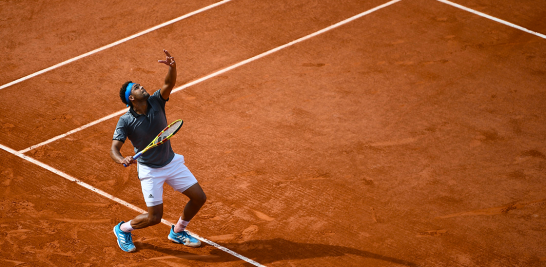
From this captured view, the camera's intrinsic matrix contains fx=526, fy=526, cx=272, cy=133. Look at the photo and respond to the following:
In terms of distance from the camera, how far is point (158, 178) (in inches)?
261

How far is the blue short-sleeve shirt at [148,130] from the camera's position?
6391 mm

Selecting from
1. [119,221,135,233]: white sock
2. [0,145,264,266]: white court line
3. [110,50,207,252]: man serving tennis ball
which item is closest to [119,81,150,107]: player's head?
[110,50,207,252]: man serving tennis ball

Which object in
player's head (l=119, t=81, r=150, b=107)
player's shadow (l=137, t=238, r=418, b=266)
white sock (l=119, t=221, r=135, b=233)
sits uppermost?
player's head (l=119, t=81, r=150, b=107)

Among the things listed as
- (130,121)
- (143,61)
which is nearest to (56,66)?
(143,61)

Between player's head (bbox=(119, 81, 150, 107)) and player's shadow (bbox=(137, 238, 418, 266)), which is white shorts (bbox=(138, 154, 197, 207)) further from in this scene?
player's shadow (bbox=(137, 238, 418, 266))

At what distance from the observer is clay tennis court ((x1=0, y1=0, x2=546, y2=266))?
739 cm

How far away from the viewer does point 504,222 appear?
7617mm

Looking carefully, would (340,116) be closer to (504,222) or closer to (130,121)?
(504,222)

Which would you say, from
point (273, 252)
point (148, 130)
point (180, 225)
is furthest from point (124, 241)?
point (273, 252)

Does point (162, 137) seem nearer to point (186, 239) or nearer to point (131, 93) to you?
point (131, 93)

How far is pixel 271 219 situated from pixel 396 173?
2248 millimetres

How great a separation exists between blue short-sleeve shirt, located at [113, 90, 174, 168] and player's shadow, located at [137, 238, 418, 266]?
1430 millimetres

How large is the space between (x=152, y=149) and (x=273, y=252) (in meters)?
2.21

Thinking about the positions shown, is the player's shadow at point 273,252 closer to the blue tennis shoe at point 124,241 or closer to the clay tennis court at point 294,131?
the clay tennis court at point 294,131
